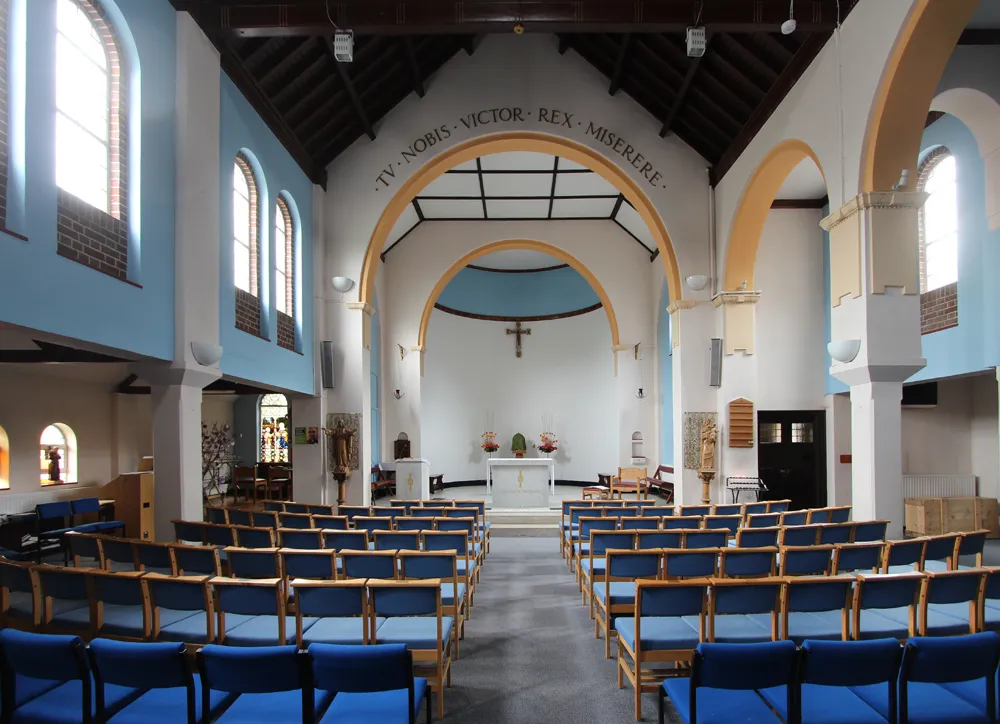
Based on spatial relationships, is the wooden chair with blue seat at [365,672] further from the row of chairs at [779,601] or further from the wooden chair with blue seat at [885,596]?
the wooden chair with blue seat at [885,596]

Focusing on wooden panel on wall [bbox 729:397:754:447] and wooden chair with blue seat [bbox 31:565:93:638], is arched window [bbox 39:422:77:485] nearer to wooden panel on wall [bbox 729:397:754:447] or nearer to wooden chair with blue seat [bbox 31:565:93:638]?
wooden chair with blue seat [bbox 31:565:93:638]

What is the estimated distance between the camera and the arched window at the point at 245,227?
26.6ft

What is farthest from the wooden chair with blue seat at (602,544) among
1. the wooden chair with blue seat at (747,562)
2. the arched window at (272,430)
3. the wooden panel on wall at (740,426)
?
the arched window at (272,430)

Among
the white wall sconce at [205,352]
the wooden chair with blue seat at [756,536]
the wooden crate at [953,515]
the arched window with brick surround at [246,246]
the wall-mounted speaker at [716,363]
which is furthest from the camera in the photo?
the wall-mounted speaker at [716,363]

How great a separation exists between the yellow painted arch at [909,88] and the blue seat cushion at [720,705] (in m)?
5.04

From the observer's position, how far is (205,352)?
21.1ft

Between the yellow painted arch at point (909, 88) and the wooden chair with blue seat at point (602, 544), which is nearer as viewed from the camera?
the wooden chair with blue seat at point (602, 544)

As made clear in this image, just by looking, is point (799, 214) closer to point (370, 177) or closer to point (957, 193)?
point (957, 193)

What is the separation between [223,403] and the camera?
15.3m

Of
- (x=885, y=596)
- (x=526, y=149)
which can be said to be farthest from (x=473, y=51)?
(x=885, y=596)

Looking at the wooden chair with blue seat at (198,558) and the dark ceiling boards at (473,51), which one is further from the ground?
the dark ceiling boards at (473,51)

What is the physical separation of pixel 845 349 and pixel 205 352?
6.07m

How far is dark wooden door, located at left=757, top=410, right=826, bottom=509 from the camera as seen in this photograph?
11.5 metres

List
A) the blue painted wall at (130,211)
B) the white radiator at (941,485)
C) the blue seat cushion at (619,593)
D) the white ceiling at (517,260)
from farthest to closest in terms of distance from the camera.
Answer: the white ceiling at (517,260) → the white radiator at (941,485) → the blue seat cushion at (619,593) → the blue painted wall at (130,211)
